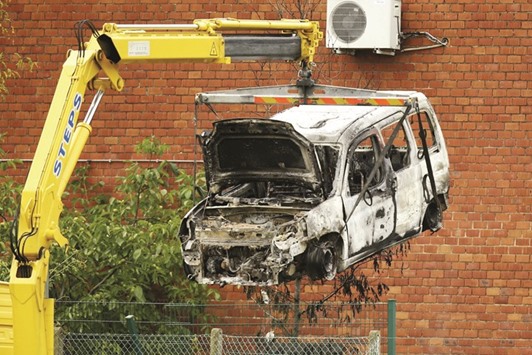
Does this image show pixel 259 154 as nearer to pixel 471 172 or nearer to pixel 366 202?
pixel 366 202

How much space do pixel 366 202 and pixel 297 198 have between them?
802 mm

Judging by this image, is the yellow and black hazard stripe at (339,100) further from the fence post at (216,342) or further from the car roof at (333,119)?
the fence post at (216,342)

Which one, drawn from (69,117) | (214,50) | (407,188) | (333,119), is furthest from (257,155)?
(69,117)

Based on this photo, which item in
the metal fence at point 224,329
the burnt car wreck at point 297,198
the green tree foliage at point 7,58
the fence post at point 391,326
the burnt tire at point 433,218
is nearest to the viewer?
the burnt car wreck at point 297,198

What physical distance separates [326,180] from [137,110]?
280 inches

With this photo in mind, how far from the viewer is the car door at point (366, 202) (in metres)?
18.4

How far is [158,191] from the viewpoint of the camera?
23344 mm

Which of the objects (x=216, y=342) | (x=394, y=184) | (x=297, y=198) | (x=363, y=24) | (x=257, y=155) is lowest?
(x=216, y=342)

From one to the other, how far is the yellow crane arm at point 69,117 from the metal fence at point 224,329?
9.42 feet

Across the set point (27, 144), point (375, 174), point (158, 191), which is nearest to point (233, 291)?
point (158, 191)

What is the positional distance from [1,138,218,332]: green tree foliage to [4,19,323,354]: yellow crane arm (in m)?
3.79

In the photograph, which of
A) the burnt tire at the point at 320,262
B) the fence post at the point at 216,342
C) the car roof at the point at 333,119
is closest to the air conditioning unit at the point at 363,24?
the car roof at the point at 333,119

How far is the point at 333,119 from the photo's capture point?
19078 mm

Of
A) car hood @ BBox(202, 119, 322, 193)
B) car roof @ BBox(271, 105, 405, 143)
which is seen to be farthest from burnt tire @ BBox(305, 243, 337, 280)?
car roof @ BBox(271, 105, 405, 143)
